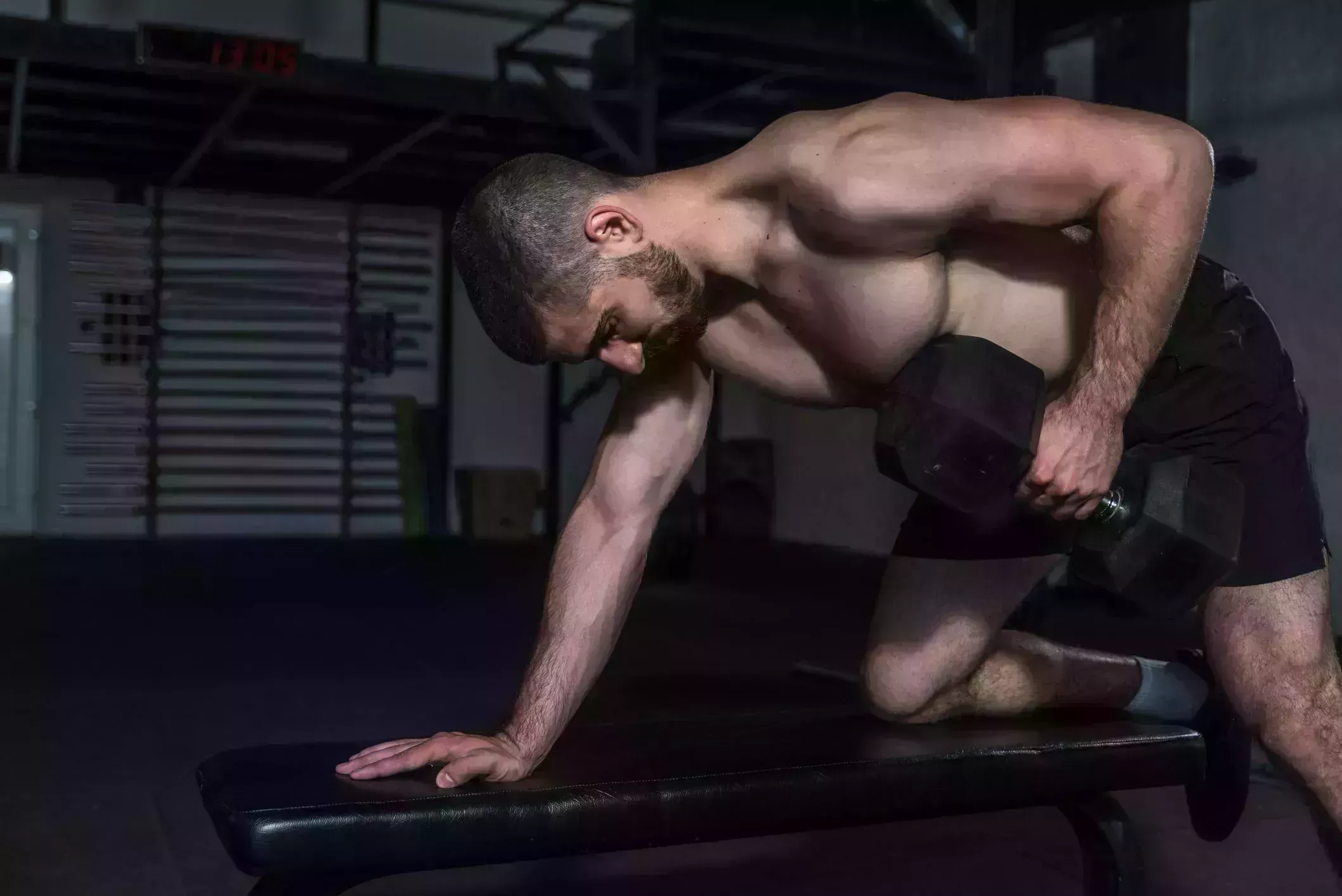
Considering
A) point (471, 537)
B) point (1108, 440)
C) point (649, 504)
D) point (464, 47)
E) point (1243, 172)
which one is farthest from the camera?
point (471, 537)

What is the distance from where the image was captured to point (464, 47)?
6703 mm

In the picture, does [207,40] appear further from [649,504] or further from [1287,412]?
[1287,412]

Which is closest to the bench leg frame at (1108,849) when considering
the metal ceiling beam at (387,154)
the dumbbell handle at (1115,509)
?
the dumbbell handle at (1115,509)

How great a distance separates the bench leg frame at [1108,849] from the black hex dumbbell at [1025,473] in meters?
0.39

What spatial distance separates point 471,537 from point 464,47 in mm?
2883

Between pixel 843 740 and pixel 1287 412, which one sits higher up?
pixel 1287 412

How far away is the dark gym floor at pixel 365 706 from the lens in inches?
78.2

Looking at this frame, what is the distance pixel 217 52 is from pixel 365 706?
2486mm

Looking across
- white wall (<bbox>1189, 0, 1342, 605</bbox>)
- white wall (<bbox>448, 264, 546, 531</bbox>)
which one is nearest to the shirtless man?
white wall (<bbox>1189, 0, 1342, 605</bbox>)

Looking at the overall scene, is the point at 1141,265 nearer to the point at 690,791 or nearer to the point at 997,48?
the point at 690,791

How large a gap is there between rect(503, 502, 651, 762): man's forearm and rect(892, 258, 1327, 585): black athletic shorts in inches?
27.0

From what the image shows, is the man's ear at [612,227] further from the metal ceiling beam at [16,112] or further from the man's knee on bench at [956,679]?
the metal ceiling beam at [16,112]

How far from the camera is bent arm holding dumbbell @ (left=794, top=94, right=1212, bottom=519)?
1292mm

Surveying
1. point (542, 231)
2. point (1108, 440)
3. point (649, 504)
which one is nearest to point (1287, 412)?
point (1108, 440)
